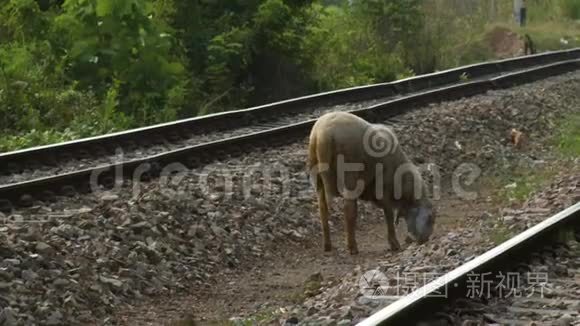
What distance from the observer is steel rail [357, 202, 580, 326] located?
16.5ft

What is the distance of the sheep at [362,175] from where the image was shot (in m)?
8.84

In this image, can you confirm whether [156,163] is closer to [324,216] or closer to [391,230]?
[324,216]

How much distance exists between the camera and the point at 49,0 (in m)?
17.8

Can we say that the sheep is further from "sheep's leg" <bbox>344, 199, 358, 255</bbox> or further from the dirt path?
the dirt path

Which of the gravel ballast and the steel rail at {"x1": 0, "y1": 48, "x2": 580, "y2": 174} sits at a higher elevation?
the steel rail at {"x1": 0, "y1": 48, "x2": 580, "y2": 174}

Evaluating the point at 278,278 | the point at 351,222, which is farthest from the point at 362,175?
the point at 278,278

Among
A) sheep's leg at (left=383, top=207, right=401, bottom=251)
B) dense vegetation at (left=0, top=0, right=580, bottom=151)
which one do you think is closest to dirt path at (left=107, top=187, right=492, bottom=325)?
sheep's leg at (left=383, top=207, right=401, bottom=251)

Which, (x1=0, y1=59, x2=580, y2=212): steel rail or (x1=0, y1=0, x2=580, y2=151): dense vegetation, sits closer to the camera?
(x1=0, y1=59, x2=580, y2=212): steel rail

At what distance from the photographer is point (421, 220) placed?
8867mm

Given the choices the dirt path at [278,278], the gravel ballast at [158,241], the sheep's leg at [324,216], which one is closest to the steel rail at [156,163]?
the gravel ballast at [158,241]

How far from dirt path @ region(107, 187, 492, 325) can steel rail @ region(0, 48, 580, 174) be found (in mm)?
2463

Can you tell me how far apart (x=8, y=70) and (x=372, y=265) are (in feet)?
26.8

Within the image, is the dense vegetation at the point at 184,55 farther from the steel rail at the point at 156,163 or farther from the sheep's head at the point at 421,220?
the sheep's head at the point at 421,220

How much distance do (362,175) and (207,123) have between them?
13.2 ft
